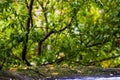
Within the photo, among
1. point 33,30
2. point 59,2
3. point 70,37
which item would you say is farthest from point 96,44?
point 33,30

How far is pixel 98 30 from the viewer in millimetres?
4414

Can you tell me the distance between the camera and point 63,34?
14.4ft

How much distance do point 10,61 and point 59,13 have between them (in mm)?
972

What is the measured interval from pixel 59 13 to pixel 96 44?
0.71 metres

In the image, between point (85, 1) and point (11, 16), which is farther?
point (85, 1)

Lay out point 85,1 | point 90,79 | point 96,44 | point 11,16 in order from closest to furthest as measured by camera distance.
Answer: point 90,79, point 11,16, point 85,1, point 96,44

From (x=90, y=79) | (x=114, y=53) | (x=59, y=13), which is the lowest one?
(x=114, y=53)

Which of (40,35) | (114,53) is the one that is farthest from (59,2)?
(114,53)

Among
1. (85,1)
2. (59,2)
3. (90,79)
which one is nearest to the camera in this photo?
(90,79)

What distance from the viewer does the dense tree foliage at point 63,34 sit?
12.8ft

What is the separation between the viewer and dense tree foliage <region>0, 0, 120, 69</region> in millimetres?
3889

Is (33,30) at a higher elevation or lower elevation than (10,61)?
higher

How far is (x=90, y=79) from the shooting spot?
2.51m

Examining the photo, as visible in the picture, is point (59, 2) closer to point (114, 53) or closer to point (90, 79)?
point (114, 53)
